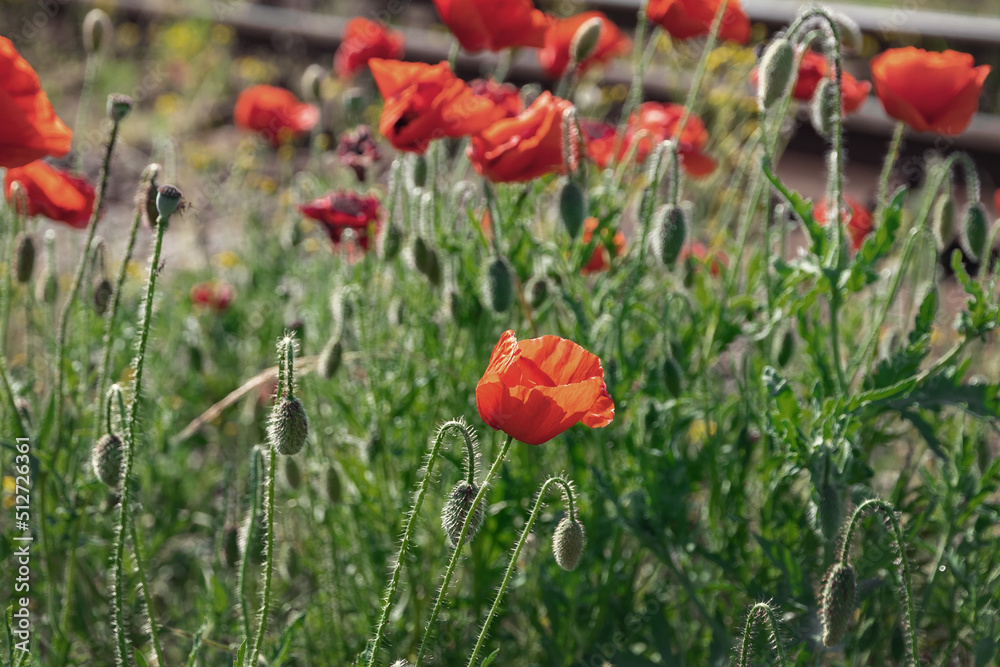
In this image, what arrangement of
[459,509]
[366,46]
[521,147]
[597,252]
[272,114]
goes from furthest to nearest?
[272,114] < [366,46] < [597,252] < [521,147] < [459,509]

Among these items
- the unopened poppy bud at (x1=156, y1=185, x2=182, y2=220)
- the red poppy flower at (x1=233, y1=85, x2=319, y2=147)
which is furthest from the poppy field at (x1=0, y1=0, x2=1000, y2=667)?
the red poppy flower at (x1=233, y1=85, x2=319, y2=147)

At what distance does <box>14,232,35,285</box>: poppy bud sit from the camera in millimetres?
2082

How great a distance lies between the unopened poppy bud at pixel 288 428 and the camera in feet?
4.53

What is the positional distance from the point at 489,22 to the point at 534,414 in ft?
4.15

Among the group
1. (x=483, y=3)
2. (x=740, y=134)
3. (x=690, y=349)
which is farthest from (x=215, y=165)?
(x=690, y=349)

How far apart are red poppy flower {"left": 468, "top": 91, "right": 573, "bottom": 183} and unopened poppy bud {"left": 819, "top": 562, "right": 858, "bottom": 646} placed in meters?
0.95

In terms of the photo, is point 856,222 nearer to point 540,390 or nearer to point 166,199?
point 540,390

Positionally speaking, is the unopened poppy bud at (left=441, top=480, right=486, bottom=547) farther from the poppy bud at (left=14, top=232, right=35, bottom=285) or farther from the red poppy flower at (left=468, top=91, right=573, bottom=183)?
the poppy bud at (left=14, top=232, right=35, bottom=285)

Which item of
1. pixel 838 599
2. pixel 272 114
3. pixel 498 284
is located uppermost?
pixel 272 114

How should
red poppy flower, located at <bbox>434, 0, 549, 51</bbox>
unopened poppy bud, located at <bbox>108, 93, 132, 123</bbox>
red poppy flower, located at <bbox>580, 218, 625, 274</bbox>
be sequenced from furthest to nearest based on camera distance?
red poppy flower, located at <bbox>580, 218, 625, 274</bbox>
red poppy flower, located at <bbox>434, 0, 549, 51</bbox>
unopened poppy bud, located at <bbox>108, 93, 132, 123</bbox>

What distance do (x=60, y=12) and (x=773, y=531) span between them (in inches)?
373

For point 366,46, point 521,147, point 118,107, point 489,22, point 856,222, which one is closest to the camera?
point 118,107

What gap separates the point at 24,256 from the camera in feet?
6.85

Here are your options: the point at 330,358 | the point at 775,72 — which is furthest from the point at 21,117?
the point at 775,72
